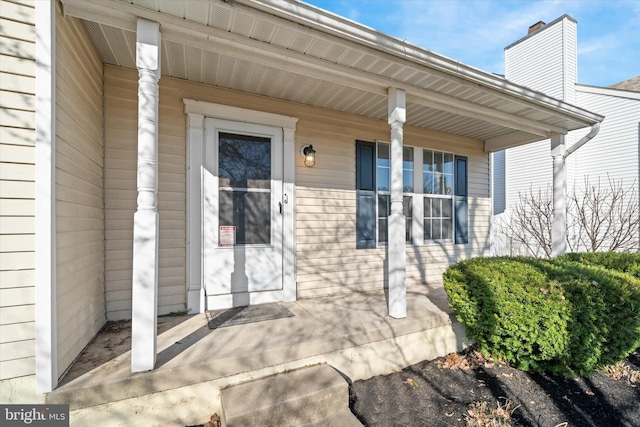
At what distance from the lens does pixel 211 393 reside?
1939 mm

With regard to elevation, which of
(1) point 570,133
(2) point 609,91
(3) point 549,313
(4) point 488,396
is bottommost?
(4) point 488,396

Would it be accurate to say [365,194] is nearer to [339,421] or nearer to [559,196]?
[339,421]

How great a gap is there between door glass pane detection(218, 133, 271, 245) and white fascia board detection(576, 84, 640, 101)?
348 inches

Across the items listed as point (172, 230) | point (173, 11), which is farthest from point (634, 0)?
point (172, 230)

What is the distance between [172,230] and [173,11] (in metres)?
1.87

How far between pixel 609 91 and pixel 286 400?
1003 cm

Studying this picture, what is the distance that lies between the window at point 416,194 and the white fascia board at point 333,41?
109 centimetres

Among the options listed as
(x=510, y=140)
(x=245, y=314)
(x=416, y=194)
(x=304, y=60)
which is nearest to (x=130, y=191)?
(x=245, y=314)

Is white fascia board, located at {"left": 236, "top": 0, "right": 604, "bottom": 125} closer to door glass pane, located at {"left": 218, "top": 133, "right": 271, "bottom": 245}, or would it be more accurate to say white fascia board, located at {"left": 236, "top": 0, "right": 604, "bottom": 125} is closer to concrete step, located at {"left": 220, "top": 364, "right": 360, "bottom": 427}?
door glass pane, located at {"left": 218, "top": 133, "right": 271, "bottom": 245}

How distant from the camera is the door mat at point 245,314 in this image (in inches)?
104

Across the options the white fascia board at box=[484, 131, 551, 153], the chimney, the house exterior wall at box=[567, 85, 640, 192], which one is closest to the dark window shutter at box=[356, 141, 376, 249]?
the white fascia board at box=[484, 131, 551, 153]

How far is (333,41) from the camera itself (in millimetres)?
2260

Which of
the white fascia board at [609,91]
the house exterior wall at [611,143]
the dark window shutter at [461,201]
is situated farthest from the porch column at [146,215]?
the white fascia board at [609,91]

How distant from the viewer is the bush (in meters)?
2.37
